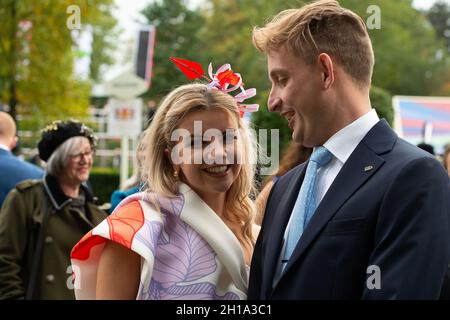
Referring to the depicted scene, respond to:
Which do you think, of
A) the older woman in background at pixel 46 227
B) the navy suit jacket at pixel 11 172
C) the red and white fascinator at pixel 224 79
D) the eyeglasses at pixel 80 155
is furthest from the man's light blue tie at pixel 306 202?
the navy suit jacket at pixel 11 172

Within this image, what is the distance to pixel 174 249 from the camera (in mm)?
2623

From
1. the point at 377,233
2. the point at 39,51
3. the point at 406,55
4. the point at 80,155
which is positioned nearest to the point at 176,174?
the point at 377,233

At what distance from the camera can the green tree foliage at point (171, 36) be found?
3797 centimetres

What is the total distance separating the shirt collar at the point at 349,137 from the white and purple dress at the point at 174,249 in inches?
22.4

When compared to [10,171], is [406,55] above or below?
above

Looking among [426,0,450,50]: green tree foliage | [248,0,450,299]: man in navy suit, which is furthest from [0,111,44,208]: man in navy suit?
[426,0,450,50]: green tree foliage

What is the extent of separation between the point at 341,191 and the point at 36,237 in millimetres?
2811

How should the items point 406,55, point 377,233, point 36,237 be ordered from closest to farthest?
point 377,233, point 36,237, point 406,55

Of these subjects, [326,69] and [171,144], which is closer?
[326,69]

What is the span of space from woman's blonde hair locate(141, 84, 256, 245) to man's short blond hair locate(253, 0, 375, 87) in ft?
1.39

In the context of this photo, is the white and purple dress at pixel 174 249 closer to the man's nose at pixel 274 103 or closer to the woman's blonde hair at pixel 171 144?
the woman's blonde hair at pixel 171 144

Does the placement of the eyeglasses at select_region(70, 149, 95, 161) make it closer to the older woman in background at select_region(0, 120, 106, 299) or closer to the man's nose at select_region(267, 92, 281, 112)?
the older woman in background at select_region(0, 120, 106, 299)

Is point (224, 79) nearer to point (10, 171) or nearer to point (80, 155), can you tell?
point (80, 155)
